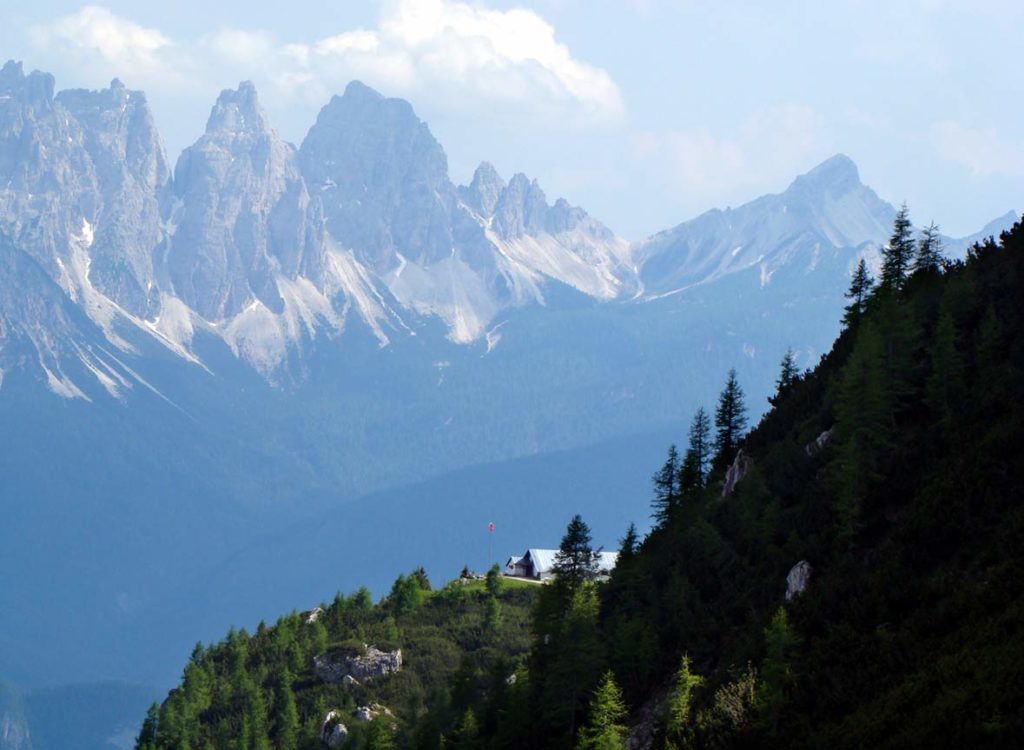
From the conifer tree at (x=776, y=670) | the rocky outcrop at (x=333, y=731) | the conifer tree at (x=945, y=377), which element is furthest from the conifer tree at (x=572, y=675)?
the rocky outcrop at (x=333, y=731)

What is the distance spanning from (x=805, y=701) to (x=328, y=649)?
7888 cm

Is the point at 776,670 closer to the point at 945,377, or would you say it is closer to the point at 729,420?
the point at 945,377

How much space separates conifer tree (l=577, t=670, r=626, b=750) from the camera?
60.7m

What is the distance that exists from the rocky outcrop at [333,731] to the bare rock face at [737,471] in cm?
3957

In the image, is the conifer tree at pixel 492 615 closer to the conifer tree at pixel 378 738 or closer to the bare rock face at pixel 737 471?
the conifer tree at pixel 378 738

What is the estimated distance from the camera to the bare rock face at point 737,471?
271 ft

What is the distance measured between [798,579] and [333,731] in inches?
2202

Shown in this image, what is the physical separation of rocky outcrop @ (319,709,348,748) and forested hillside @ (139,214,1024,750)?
15.7 ft

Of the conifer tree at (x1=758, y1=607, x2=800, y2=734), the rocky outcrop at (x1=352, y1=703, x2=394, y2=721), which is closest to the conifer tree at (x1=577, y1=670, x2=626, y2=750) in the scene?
the conifer tree at (x1=758, y1=607, x2=800, y2=734)

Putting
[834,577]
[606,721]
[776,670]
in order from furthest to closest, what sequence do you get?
[606,721]
[834,577]
[776,670]

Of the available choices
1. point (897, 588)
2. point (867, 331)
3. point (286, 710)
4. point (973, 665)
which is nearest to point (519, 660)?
point (286, 710)

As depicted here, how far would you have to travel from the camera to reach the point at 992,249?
85625 mm

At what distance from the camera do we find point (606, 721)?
62688 millimetres

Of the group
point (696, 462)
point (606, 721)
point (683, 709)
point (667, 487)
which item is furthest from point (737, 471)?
point (683, 709)
